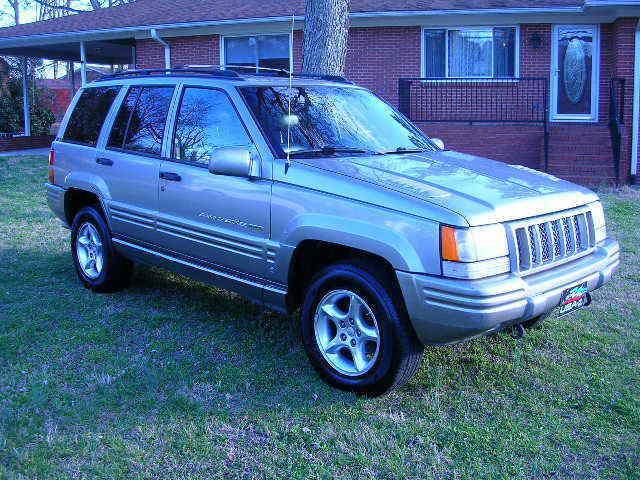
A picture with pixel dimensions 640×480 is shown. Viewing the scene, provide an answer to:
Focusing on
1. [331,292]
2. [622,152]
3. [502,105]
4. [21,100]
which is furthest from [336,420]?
[21,100]

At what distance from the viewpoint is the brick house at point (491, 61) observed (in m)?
14.1

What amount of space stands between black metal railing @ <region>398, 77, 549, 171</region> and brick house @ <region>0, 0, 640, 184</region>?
22 mm

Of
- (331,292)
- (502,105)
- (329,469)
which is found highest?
(502,105)

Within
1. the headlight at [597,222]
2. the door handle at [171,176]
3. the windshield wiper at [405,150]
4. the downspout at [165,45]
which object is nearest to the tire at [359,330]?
the windshield wiper at [405,150]

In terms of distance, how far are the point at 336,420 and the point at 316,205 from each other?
1.25 m

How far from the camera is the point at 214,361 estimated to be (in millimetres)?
4789

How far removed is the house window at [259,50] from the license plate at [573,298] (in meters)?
13.9

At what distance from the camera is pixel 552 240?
13.8 feet

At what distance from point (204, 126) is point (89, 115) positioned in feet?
6.14

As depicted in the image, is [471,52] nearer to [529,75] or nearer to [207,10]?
[529,75]

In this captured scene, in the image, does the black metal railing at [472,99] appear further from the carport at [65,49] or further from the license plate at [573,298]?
the license plate at [573,298]

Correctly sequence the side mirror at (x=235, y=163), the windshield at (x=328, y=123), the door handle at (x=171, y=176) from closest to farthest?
the side mirror at (x=235, y=163) < the windshield at (x=328, y=123) < the door handle at (x=171, y=176)

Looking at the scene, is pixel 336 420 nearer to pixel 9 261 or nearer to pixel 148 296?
pixel 148 296

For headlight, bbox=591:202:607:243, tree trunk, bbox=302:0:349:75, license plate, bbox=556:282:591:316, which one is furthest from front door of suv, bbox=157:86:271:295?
tree trunk, bbox=302:0:349:75
